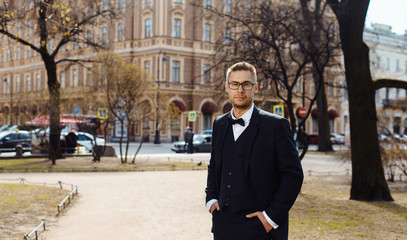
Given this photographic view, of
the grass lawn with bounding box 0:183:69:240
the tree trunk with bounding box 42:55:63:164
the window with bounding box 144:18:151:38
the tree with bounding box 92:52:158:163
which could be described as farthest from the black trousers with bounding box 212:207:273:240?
the window with bounding box 144:18:151:38

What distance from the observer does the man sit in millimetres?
3820

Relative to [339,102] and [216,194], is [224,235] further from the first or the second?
[339,102]

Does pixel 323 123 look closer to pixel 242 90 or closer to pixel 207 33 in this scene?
pixel 207 33

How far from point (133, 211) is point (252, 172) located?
652 cm

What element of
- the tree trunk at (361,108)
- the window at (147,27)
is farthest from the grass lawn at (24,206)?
the window at (147,27)

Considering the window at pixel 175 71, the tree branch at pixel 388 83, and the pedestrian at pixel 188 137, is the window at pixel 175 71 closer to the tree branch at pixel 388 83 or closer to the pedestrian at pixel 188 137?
the pedestrian at pixel 188 137

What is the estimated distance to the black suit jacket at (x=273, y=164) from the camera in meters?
3.82

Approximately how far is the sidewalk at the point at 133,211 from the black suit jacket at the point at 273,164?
3.91 metres

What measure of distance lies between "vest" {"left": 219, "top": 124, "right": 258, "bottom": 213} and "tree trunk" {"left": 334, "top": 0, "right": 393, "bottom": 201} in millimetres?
8174

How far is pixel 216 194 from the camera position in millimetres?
4270

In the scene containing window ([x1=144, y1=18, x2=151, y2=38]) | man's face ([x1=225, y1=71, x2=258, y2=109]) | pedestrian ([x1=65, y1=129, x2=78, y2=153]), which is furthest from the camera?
window ([x1=144, y1=18, x2=151, y2=38])

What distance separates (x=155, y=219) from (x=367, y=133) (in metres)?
5.48

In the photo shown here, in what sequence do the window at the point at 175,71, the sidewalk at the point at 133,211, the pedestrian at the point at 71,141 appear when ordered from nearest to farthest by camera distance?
the sidewalk at the point at 133,211 → the pedestrian at the point at 71,141 → the window at the point at 175,71

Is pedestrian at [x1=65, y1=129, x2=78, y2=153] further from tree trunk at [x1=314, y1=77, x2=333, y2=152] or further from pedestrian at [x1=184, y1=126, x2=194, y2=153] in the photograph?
tree trunk at [x1=314, y1=77, x2=333, y2=152]
